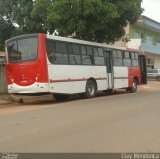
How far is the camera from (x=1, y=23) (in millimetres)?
28188

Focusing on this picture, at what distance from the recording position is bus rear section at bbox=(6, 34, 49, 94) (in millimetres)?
17969

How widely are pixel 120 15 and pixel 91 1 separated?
296cm

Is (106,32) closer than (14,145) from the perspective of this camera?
No

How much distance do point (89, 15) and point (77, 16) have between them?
64cm

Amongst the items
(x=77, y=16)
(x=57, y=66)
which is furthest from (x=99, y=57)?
(x=57, y=66)

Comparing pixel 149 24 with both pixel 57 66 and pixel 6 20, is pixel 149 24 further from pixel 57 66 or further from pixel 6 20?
pixel 57 66

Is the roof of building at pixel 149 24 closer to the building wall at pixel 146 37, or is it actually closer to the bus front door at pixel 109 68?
the building wall at pixel 146 37

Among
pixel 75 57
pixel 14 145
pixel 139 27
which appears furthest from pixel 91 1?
pixel 139 27

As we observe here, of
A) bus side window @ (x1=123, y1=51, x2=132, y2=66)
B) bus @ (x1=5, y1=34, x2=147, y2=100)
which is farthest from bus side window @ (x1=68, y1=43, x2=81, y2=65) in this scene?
bus side window @ (x1=123, y1=51, x2=132, y2=66)

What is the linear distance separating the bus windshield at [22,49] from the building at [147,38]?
89.3 feet

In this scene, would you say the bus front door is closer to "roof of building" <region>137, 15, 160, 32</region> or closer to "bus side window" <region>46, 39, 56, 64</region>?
"bus side window" <region>46, 39, 56, 64</region>

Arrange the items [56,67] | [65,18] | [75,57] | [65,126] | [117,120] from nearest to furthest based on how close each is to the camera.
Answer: [65,126], [117,120], [56,67], [75,57], [65,18]

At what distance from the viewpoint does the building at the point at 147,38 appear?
153 ft

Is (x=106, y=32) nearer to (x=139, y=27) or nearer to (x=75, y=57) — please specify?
(x=75, y=57)
